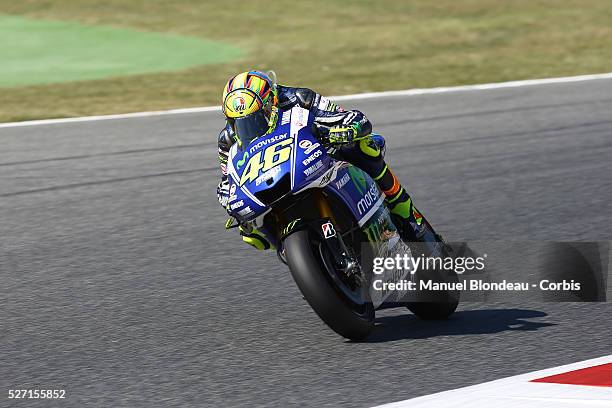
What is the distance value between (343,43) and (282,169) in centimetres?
1395

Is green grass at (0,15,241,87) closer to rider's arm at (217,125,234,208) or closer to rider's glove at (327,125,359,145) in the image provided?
rider's arm at (217,125,234,208)

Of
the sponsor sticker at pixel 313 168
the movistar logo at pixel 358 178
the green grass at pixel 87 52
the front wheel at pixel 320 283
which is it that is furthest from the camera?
the green grass at pixel 87 52

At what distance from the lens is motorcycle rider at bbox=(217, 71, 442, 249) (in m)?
5.36

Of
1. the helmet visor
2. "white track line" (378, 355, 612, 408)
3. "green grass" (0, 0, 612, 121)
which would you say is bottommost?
"white track line" (378, 355, 612, 408)

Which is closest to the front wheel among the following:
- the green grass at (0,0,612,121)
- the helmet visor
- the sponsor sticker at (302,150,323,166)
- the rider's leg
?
the sponsor sticker at (302,150,323,166)

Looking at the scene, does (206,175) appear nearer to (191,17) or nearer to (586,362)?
(586,362)

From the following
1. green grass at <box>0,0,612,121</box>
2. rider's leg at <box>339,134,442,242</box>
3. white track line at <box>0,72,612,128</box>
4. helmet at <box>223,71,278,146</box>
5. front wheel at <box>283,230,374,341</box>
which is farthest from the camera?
green grass at <box>0,0,612,121</box>

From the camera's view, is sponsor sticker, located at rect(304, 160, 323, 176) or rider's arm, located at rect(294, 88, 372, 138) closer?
sponsor sticker, located at rect(304, 160, 323, 176)

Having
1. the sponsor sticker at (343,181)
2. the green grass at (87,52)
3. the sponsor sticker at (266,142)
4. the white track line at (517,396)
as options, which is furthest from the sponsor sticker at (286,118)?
the green grass at (87,52)

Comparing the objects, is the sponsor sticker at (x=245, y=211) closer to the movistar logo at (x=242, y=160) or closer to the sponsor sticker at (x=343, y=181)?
the movistar logo at (x=242, y=160)

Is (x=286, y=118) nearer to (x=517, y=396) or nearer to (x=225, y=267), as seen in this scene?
(x=517, y=396)

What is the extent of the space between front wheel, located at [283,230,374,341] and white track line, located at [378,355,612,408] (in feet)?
2.18

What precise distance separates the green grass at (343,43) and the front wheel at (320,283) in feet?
27.8

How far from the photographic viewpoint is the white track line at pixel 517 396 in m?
4.47
